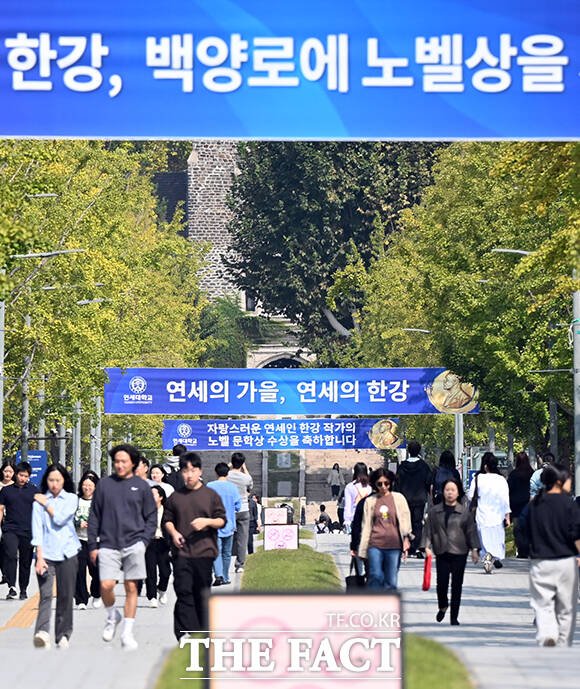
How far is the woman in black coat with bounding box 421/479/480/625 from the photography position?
877 inches

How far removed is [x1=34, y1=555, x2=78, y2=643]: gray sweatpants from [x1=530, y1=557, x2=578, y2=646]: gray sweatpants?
13.5ft

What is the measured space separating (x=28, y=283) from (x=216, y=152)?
87124mm

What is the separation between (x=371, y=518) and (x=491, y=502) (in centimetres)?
764

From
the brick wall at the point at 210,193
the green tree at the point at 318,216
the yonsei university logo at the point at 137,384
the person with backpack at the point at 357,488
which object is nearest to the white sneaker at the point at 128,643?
the person with backpack at the point at 357,488

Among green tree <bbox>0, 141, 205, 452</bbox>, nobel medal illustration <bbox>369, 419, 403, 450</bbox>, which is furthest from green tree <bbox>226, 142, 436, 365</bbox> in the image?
green tree <bbox>0, 141, 205, 452</bbox>

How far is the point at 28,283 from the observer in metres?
48.9

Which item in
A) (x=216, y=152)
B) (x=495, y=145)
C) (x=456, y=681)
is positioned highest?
(x=216, y=152)

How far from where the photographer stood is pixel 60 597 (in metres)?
19.4

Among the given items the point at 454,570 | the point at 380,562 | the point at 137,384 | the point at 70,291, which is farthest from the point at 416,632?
the point at 137,384

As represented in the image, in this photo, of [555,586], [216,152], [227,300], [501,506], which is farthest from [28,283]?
[216,152]

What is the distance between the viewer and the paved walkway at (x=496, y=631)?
16.1 metres

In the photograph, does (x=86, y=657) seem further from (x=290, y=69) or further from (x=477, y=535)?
(x=477, y=535)

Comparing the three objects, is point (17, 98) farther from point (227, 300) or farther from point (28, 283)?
point (227, 300)

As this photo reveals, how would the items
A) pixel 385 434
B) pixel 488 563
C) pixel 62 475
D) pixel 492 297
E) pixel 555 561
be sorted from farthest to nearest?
pixel 385 434 < pixel 492 297 < pixel 488 563 < pixel 62 475 < pixel 555 561
